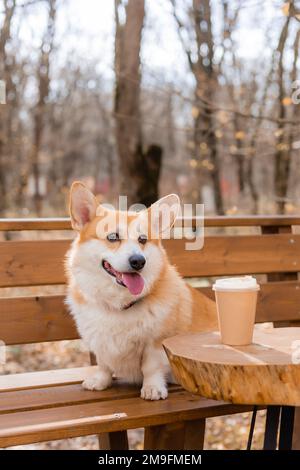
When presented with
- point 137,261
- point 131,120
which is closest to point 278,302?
point 137,261

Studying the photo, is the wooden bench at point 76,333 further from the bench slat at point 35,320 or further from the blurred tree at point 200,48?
the blurred tree at point 200,48

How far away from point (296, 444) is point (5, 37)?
24.6ft

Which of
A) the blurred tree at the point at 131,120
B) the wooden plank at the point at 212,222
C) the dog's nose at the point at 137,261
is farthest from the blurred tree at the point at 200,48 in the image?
the dog's nose at the point at 137,261

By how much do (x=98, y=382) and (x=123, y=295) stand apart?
0.39 metres

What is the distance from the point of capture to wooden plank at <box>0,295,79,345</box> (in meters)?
2.70

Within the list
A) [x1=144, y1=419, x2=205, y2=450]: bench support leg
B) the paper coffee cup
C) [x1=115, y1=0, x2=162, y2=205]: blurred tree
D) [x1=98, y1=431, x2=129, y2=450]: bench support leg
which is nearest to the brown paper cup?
the paper coffee cup

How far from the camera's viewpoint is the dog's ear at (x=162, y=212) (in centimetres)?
239

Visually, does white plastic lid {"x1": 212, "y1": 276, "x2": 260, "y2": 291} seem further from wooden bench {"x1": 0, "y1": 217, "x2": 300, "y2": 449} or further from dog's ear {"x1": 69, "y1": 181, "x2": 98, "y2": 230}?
dog's ear {"x1": 69, "y1": 181, "x2": 98, "y2": 230}

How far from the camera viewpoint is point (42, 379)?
2498 millimetres

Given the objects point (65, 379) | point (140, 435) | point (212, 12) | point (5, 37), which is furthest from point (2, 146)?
point (65, 379)

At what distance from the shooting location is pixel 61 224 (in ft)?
9.26

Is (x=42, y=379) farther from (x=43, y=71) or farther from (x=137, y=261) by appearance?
(x=43, y=71)

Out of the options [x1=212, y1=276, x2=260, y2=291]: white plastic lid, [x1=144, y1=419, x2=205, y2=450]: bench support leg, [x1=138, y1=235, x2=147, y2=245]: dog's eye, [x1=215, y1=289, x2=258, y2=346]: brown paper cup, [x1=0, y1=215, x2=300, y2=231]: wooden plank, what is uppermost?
[x1=0, y1=215, x2=300, y2=231]: wooden plank
